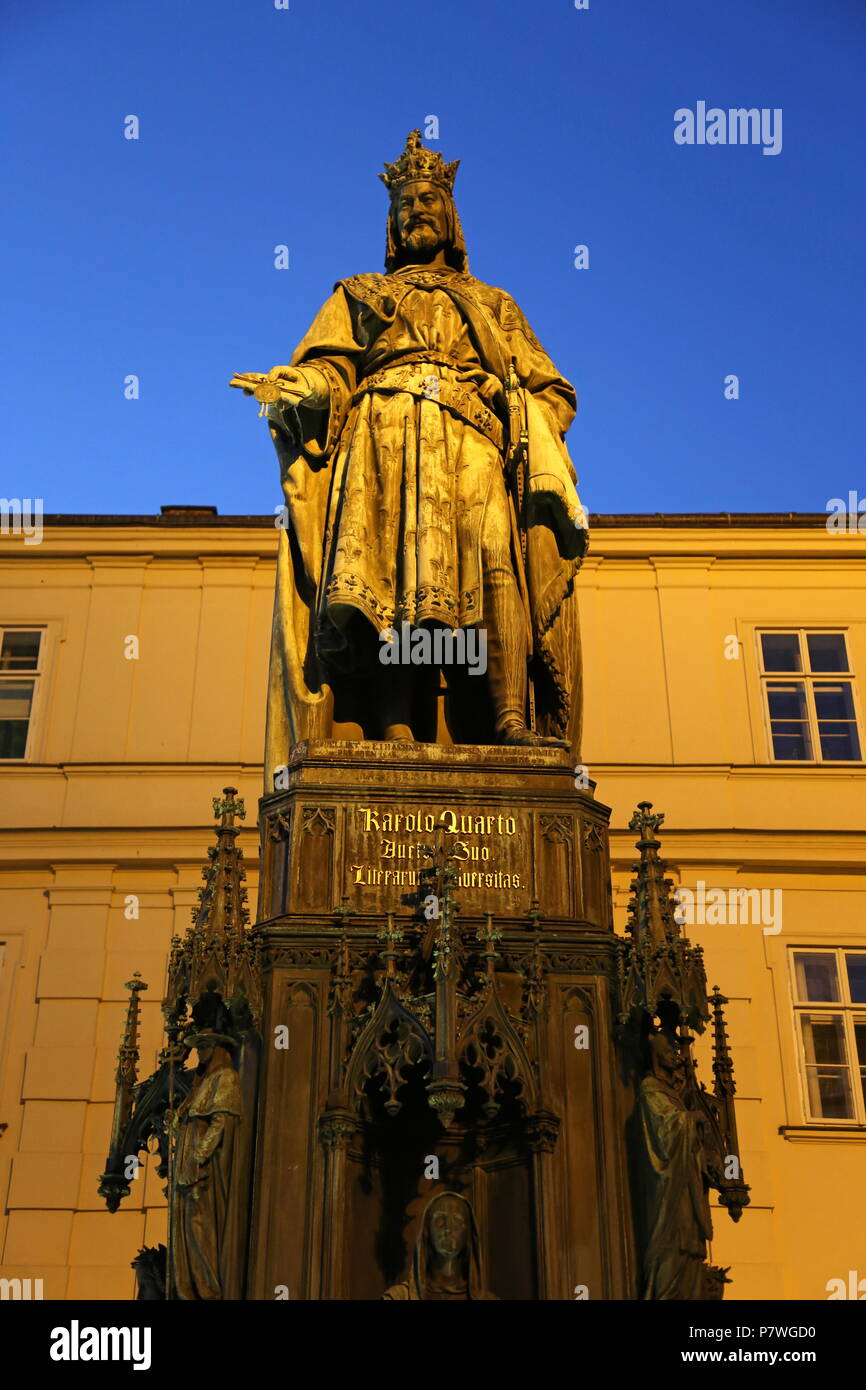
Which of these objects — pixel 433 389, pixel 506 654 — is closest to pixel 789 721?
pixel 433 389

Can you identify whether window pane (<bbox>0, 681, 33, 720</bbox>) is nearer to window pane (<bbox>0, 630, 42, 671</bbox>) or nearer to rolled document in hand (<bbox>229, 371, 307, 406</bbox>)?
window pane (<bbox>0, 630, 42, 671</bbox>)

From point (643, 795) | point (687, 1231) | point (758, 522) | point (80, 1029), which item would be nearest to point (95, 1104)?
point (80, 1029)

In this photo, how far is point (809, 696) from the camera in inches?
928

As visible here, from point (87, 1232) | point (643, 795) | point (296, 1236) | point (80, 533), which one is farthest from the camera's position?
point (80, 533)

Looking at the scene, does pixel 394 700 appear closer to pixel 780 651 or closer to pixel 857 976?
pixel 857 976

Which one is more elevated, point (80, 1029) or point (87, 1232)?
point (80, 1029)

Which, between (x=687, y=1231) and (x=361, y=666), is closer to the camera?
(x=687, y=1231)

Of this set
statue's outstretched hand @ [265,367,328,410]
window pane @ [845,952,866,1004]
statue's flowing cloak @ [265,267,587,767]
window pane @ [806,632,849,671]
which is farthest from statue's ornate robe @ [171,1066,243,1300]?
window pane @ [806,632,849,671]

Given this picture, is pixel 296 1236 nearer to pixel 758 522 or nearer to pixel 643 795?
pixel 643 795

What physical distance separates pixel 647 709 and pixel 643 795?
1.35m

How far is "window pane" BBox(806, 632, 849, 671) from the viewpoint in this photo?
2395cm

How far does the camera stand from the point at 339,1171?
7.20 metres

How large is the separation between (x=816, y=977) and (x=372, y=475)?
13187 millimetres
